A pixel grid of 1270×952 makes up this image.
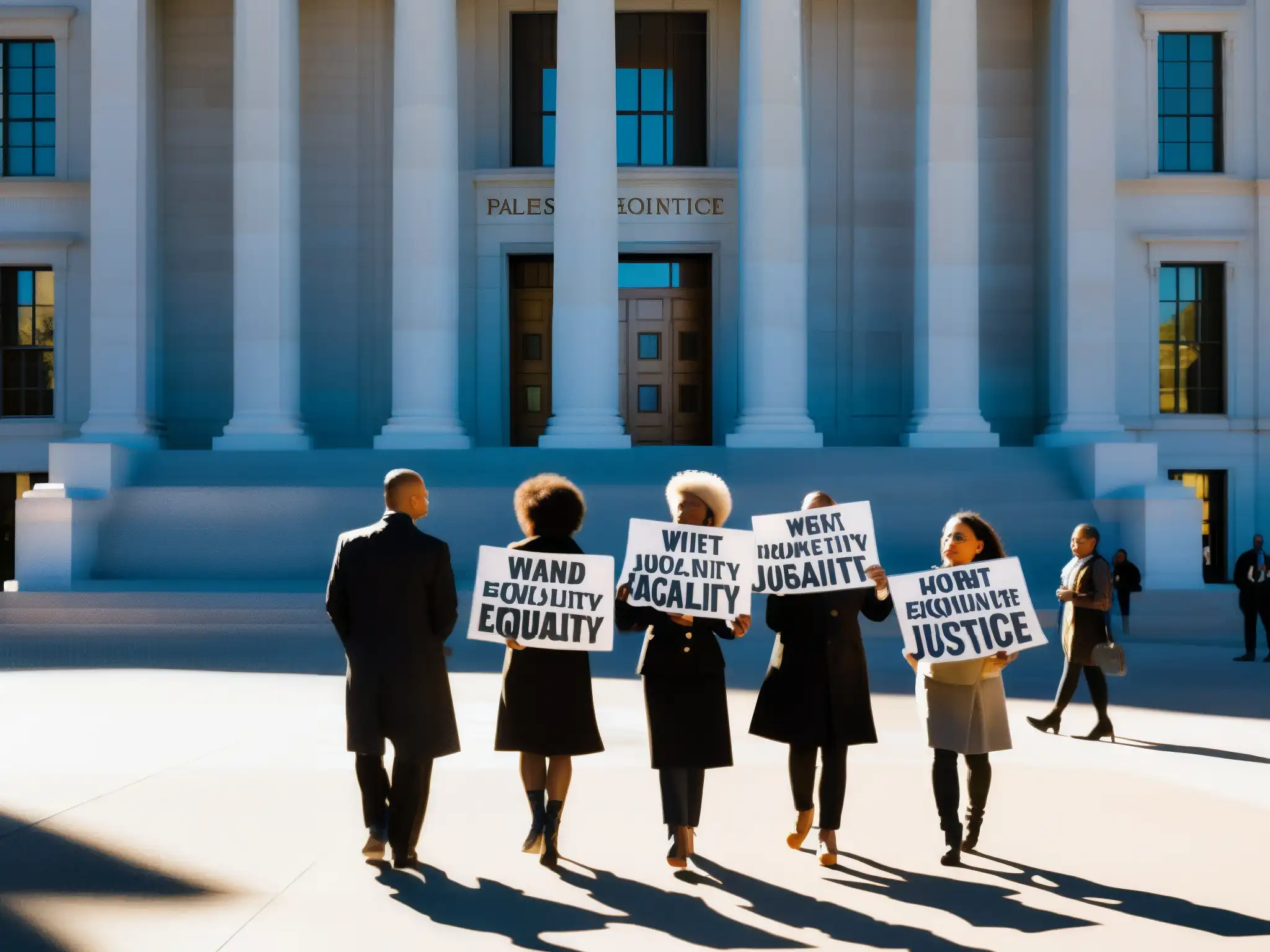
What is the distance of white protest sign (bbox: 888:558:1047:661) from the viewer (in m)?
8.20

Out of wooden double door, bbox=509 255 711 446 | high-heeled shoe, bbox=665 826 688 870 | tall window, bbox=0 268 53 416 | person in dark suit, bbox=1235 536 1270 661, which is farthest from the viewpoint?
wooden double door, bbox=509 255 711 446

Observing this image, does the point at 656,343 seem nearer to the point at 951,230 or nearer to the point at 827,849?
the point at 951,230

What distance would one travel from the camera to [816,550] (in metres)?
8.20

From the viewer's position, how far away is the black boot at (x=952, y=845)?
25.9ft

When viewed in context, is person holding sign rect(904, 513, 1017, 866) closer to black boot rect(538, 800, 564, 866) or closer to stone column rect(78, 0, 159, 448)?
black boot rect(538, 800, 564, 866)

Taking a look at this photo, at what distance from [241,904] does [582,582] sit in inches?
99.5

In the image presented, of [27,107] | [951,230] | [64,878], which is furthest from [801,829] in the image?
[27,107]

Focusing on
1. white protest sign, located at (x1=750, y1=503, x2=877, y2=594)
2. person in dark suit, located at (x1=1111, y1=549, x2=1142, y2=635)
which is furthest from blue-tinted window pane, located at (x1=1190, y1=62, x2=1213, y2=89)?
white protest sign, located at (x1=750, y1=503, x2=877, y2=594)

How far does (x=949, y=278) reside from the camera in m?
27.2

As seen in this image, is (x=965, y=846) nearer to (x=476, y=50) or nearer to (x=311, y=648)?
(x=311, y=648)

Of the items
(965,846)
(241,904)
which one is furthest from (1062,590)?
(241,904)

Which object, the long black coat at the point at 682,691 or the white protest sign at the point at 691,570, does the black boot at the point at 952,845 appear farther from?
the white protest sign at the point at 691,570

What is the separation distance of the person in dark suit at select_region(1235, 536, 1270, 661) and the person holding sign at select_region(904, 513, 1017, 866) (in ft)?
39.3

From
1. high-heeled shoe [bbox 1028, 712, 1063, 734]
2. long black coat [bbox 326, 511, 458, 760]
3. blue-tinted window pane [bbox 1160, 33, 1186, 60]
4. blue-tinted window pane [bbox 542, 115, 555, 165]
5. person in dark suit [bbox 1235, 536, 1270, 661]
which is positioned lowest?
high-heeled shoe [bbox 1028, 712, 1063, 734]
